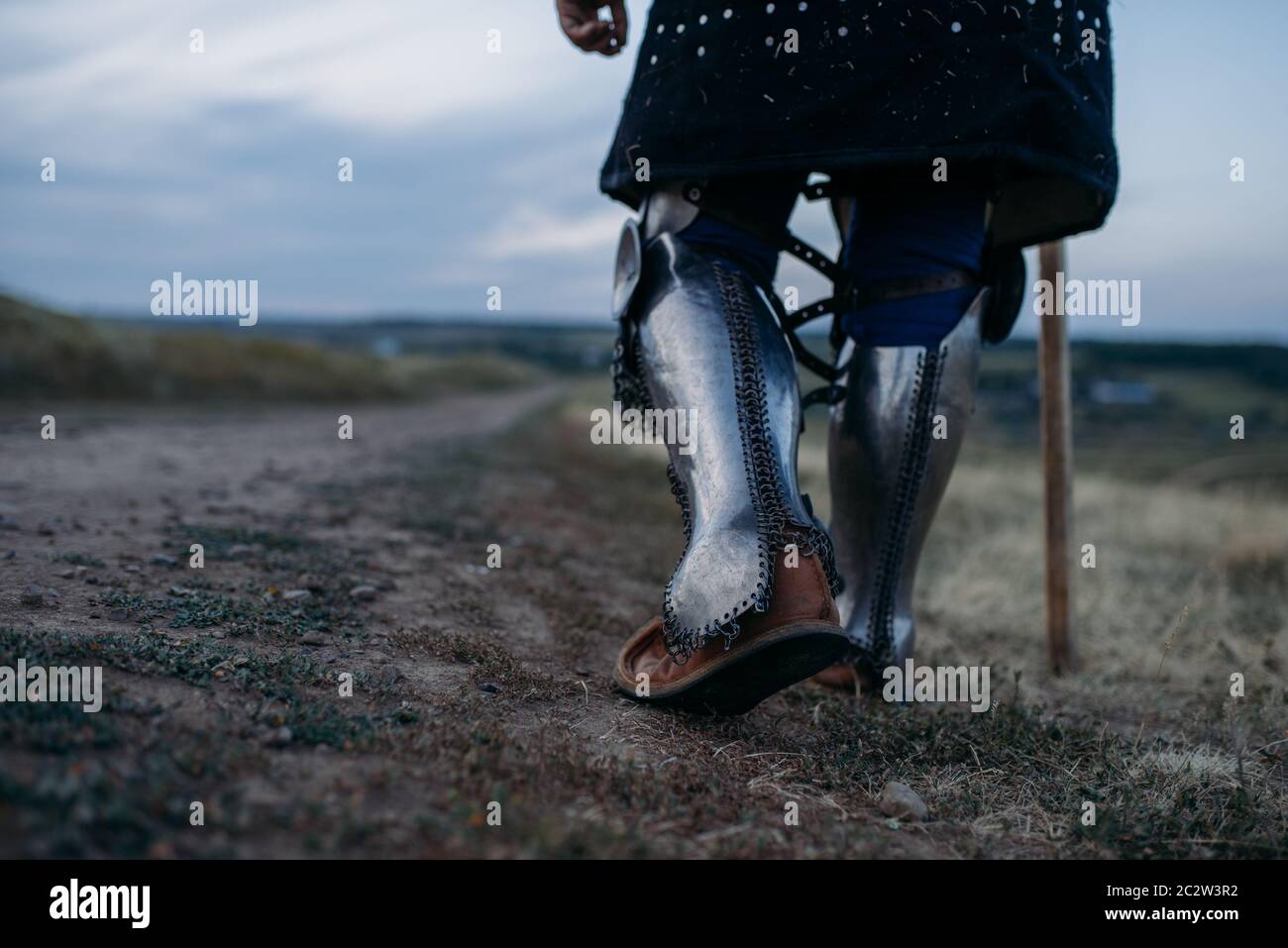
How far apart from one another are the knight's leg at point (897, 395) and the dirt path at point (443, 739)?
273mm

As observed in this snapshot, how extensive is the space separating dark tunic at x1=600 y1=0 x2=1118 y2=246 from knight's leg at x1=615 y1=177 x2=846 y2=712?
0.17 metres

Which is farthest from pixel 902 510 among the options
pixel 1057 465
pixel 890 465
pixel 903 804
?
pixel 1057 465

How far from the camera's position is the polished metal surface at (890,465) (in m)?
2.11

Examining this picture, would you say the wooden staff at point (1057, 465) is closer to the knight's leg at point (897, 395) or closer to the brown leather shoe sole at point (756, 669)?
the knight's leg at point (897, 395)

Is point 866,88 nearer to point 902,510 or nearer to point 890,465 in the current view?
point 890,465

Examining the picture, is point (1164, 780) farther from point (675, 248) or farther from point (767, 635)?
point (675, 248)

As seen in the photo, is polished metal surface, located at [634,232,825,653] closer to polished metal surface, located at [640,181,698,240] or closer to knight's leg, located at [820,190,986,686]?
polished metal surface, located at [640,181,698,240]

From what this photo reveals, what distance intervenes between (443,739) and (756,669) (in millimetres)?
551

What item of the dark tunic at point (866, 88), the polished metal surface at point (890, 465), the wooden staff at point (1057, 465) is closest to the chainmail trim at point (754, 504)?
the dark tunic at point (866, 88)

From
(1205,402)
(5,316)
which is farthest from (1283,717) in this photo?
(1205,402)

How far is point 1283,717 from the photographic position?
89.1 inches

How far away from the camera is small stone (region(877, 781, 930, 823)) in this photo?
4.96 feet

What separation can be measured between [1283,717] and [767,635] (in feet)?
5.14

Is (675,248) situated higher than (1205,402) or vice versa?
(1205,402)
